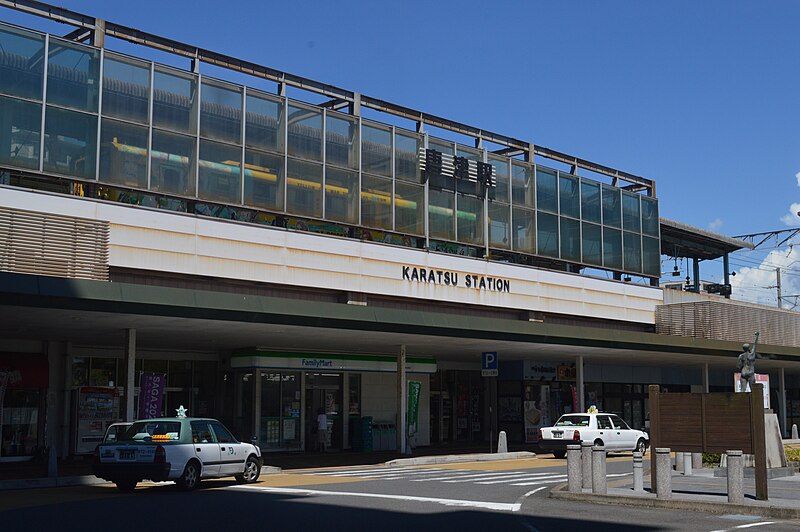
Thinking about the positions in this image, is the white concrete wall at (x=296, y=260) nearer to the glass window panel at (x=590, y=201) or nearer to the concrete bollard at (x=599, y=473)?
the glass window panel at (x=590, y=201)

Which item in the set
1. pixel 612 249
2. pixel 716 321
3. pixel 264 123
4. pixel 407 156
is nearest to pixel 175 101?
pixel 264 123

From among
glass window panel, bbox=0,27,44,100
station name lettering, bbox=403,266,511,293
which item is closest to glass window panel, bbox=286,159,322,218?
station name lettering, bbox=403,266,511,293

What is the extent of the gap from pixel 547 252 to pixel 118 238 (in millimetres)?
20402

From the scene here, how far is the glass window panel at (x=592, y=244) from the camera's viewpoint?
146 ft

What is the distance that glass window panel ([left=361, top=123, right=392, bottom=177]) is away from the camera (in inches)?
1426

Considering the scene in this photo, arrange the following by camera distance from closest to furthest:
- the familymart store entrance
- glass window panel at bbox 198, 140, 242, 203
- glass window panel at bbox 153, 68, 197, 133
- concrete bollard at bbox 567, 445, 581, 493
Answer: concrete bollard at bbox 567, 445, 581, 493, glass window panel at bbox 153, 68, 197, 133, glass window panel at bbox 198, 140, 242, 203, the familymart store entrance

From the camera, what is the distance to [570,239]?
43.8 m

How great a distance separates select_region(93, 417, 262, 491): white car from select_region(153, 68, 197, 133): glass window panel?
12.6 metres

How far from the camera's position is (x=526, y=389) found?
42281 millimetres

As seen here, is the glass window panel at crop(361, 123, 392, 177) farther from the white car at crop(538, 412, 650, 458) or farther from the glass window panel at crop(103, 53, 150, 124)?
the white car at crop(538, 412, 650, 458)

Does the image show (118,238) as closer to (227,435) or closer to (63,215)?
(63,215)

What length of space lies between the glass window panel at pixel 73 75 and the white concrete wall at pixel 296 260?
319 cm

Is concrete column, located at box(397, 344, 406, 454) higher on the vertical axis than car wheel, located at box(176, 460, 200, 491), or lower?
higher

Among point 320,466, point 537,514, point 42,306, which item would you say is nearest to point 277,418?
point 320,466
